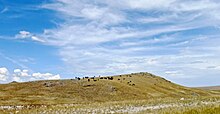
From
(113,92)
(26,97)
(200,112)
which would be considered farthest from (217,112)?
(113,92)

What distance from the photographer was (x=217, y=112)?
2027 centimetres

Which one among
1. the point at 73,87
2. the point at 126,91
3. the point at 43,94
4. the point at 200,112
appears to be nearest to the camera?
the point at 200,112

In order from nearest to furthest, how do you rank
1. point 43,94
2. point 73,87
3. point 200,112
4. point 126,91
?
point 200,112 → point 43,94 → point 73,87 → point 126,91

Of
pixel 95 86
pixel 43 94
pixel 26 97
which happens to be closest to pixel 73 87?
pixel 95 86

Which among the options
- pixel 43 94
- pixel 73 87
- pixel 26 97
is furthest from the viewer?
pixel 73 87

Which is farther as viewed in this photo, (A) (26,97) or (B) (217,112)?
(A) (26,97)

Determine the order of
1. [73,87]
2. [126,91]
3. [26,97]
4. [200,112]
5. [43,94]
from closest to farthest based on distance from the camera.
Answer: [200,112] → [26,97] → [43,94] → [73,87] → [126,91]

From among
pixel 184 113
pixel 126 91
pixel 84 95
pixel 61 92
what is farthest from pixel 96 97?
Result: pixel 184 113

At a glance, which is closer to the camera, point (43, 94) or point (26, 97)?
point (26, 97)

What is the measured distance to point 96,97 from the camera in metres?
89.2

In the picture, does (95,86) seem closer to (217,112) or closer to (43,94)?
(43,94)

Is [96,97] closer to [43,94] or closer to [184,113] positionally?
[43,94]

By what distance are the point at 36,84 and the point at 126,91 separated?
2733cm

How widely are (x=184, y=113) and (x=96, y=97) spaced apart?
6963cm
